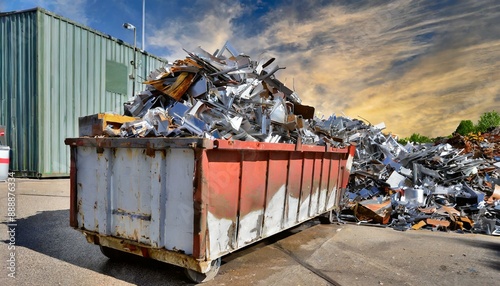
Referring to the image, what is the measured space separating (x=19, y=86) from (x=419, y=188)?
41.2ft

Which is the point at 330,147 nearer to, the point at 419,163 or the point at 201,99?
the point at 201,99

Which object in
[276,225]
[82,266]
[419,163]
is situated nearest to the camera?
[82,266]

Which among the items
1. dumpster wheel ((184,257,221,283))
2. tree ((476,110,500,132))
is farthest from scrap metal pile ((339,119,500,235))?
tree ((476,110,500,132))

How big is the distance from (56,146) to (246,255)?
9.32 metres

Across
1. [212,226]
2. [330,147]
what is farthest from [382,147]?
[212,226]

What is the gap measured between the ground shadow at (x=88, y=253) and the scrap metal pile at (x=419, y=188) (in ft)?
7.86

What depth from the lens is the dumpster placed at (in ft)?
10.4

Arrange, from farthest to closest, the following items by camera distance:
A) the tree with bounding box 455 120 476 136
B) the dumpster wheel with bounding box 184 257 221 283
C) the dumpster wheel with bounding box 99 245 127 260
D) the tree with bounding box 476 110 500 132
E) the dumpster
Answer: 1. the tree with bounding box 476 110 500 132
2. the tree with bounding box 455 120 476 136
3. the dumpster wheel with bounding box 99 245 127 260
4. the dumpster wheel with bounding box 184 257 221 283
5. the dumpster

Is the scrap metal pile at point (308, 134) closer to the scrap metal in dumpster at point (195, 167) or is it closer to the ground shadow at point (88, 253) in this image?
the scrap metal in dumpster at point (195, 167)

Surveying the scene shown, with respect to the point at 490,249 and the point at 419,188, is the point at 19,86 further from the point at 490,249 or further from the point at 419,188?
the point at 490,249

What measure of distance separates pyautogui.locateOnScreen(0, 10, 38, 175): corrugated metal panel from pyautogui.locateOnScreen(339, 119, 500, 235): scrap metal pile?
10071 mm

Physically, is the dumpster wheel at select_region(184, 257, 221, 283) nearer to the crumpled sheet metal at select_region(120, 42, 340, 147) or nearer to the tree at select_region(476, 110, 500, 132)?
the crumpled sheet metal at select_region(120, 42, 340, 147)

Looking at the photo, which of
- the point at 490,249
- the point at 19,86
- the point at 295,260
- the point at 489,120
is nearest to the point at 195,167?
the point at 295,260

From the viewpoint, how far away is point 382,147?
9.74m
